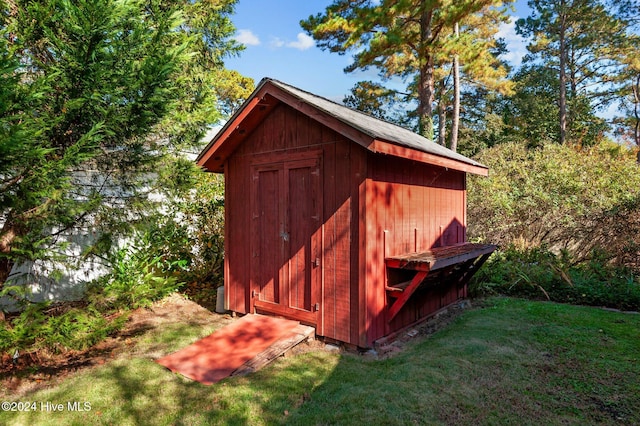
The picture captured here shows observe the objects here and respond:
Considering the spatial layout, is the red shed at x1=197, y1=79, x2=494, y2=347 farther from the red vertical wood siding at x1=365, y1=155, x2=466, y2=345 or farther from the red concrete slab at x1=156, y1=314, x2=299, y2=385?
the red concrete slab at x1=156, y1=314, x2=299, y2=385

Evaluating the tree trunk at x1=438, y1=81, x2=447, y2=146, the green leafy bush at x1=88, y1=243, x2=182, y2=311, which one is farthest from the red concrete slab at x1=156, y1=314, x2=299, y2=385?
the tree trunk at x1=438, y1=81, x2=447, y2=146

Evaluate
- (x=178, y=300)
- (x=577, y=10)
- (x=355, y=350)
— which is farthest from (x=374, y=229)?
(x=577, y=10)

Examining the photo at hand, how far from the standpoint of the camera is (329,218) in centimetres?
454

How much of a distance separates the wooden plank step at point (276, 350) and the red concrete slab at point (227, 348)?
0.07 metres

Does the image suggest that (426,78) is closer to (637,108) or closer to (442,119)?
(442,119)

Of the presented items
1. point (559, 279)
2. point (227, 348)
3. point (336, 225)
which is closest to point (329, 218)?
point (336, 225)

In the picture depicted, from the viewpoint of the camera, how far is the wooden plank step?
12.6 ft

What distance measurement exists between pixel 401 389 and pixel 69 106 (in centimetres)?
401

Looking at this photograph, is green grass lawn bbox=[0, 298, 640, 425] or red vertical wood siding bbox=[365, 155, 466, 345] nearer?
green grass lawn bbox=[0, 298, 640, 425]

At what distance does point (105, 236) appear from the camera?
409 cm

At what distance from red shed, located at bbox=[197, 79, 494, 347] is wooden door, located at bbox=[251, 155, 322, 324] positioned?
14 millimetres

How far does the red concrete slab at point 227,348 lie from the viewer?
3869 millimetres

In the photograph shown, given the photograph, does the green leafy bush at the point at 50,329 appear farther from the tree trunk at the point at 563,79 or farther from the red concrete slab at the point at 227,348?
the tree trunk at the point at 563,79

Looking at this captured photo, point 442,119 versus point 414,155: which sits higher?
point 442,119
